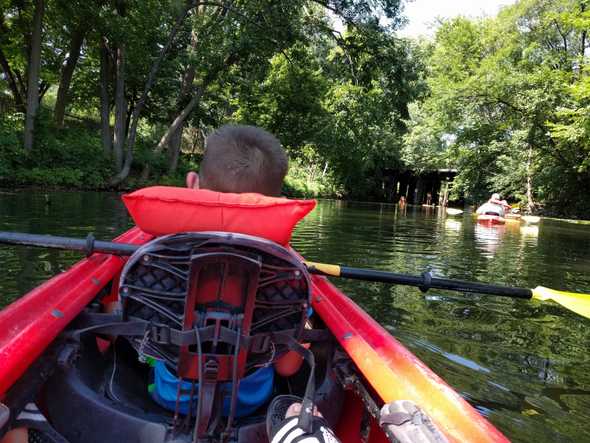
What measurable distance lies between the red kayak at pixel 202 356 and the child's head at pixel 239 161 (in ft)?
0.90

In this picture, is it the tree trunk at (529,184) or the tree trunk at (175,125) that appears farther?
the tree trunk at (529,184)

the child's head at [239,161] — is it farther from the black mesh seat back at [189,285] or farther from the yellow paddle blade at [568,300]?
the yellow paddle blade at [568,300]

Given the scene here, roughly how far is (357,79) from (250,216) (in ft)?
52.3

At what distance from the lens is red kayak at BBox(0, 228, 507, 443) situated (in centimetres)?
143

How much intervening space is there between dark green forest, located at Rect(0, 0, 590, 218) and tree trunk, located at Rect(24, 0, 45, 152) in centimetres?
5

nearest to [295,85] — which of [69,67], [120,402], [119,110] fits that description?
[119,110]

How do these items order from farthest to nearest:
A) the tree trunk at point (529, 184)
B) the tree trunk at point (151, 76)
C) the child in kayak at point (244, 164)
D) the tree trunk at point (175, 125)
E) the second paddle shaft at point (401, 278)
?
the tree trunk at point (529, 184)
the tree trunk at point (175, 125)
the tree trunk at point (151, 76)
the second paddle shaft at point (401, 278)
the child in kayak at point (244, 164)

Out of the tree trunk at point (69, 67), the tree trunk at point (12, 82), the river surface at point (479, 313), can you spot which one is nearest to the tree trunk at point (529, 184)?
the river surface at point (479, 313)

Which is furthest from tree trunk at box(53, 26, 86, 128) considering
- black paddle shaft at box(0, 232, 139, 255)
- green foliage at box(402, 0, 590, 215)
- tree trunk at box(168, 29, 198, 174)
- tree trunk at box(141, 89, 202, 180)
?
black paddle shaft at box(0, 232, 139, 255)

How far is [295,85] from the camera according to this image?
23922mm

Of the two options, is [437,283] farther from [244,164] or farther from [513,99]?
[513,99]

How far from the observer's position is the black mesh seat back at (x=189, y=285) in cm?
144

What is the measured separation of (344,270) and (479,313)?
273 centimetres

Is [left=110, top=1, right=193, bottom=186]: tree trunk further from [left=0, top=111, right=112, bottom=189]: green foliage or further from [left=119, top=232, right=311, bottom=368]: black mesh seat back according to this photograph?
[left=119, top=232, right=311, bottom=368]: black mesh seat back
